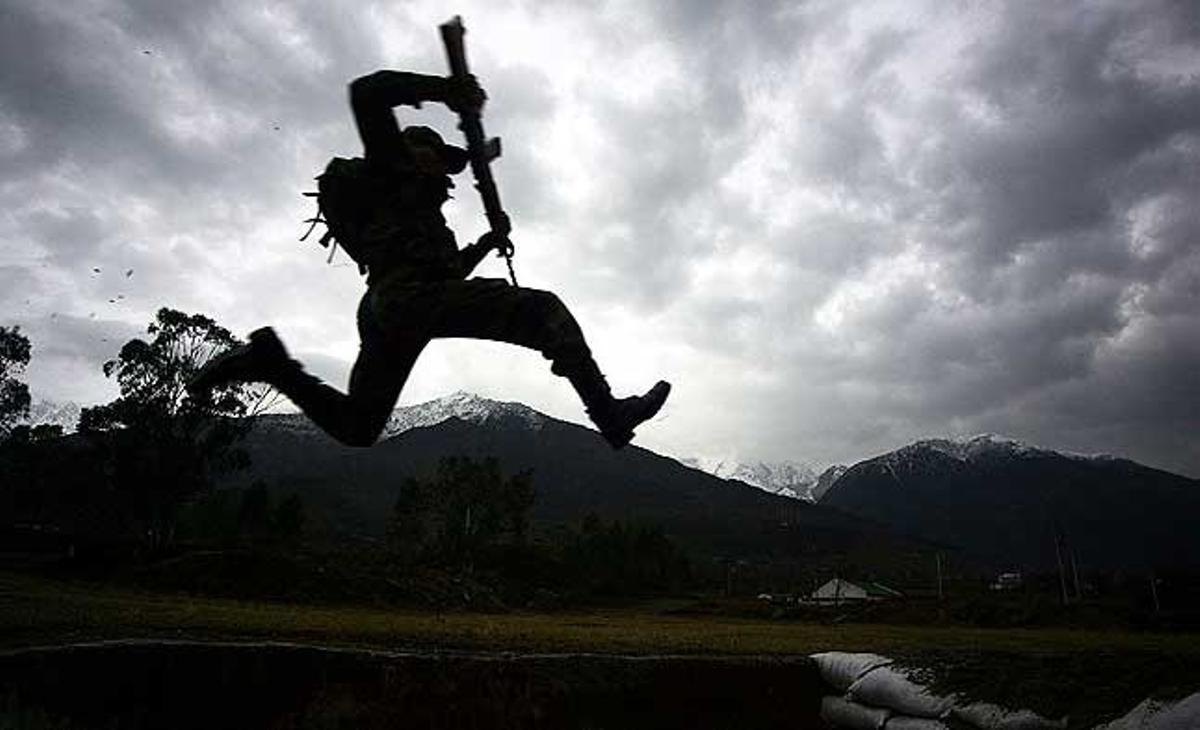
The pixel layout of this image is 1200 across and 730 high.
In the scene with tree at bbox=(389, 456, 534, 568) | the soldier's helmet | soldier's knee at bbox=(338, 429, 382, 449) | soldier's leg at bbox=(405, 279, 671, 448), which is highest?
tree at bbox=(389, 456, 534, 568)

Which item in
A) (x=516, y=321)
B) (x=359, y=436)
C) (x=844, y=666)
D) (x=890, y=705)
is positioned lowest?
(x=890, y=705)

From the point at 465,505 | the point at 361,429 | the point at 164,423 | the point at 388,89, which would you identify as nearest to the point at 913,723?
the point at 361,429

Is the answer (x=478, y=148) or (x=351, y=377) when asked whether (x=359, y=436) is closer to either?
(x=351, y=377)

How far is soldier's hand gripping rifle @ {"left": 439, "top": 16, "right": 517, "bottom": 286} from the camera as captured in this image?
4387 millimetres

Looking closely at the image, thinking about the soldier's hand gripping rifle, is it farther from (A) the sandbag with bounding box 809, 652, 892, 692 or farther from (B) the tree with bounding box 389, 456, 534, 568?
(B) the tree with bounding box 389, 456, 534, 568

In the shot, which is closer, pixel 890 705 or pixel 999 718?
pixel 999 718

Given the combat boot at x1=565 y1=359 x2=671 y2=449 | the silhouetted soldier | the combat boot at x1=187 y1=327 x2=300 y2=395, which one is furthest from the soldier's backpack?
the combat boot at x1=565 y1=359 x2=671 y2=449

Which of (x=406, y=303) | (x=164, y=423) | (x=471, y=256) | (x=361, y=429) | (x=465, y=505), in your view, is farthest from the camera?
(x=465, y=505)

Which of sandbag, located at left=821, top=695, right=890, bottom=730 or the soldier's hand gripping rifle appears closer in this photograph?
sandbag, located at left=821, top=695, right=890, bottom=730

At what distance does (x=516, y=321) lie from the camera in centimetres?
412

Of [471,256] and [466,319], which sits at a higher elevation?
[471,256]

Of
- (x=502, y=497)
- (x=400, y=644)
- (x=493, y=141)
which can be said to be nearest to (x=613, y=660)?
(x=400, y=644)

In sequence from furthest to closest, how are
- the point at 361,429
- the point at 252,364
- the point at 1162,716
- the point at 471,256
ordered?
1. the point at 471,256
2. the point at 361,429
3. the point at 252,364
4. the point at 1162,716

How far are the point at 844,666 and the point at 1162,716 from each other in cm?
230
